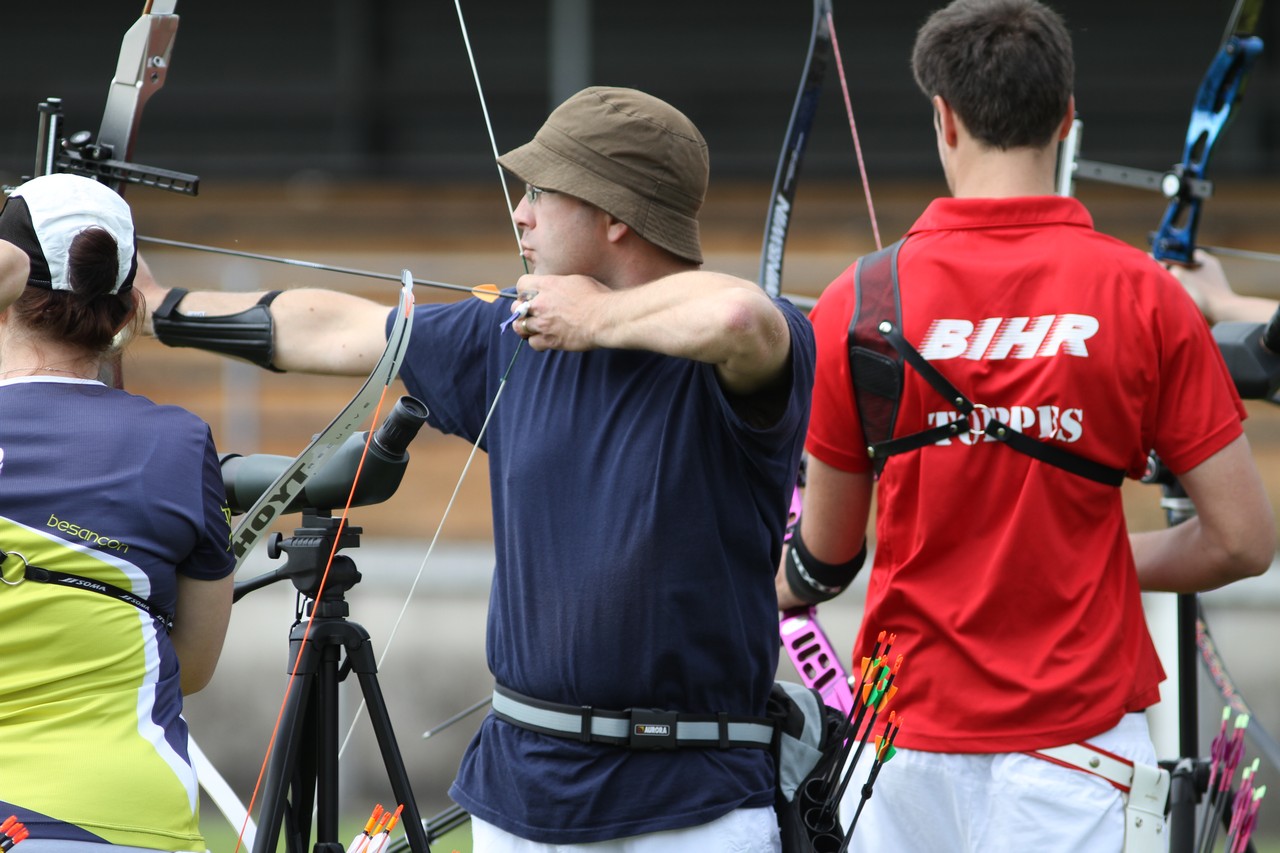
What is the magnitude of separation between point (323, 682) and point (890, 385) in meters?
0.76

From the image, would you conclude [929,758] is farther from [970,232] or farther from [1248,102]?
[1248,102]

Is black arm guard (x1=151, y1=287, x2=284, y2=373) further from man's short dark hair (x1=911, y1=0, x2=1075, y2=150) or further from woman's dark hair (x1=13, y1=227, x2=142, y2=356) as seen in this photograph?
man's short dark hair (x1=911, y1=0, x2=1075, y2=150)

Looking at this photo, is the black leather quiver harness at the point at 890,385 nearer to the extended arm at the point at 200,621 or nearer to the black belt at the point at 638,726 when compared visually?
the black belt at the point at 638,726

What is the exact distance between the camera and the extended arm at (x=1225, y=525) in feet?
6.29

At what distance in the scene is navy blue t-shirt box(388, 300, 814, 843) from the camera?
179 cm

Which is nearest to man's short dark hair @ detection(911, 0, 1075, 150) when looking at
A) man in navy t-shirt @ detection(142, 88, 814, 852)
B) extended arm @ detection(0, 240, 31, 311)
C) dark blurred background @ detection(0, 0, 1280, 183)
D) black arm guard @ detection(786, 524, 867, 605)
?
man in navy t-shirt @ detection(142, 88, 814, 852)

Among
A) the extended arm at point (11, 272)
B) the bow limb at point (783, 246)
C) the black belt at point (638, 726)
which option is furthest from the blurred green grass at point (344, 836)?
the extended arm at point (11, 272)

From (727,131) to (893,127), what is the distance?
704 mm

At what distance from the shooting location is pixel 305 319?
7.17ft

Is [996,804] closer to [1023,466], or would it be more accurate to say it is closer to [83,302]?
[1023,466]

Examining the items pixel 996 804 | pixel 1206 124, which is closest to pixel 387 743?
pixel 996 804

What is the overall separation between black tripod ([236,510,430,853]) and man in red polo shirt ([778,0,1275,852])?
0.60 m

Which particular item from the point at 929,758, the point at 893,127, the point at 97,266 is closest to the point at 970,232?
the point at 929,758

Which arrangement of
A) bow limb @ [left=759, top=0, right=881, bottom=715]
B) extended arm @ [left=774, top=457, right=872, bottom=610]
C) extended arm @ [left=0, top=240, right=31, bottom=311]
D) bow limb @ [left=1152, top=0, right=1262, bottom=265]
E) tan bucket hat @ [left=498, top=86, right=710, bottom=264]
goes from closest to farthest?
extended arm @ [left=0, top=240, right=31, bottom=311] → tan bucket hat @ [left=498, top=86, right=710, bottom=264] → extended arm @ [left=774, top=457, right=872, bottom=610] → bow limb @ [left=759, top=0, right=881, bottom=715] → bow limb @ [left=1152, top=0, right=1262, bottom=265]
